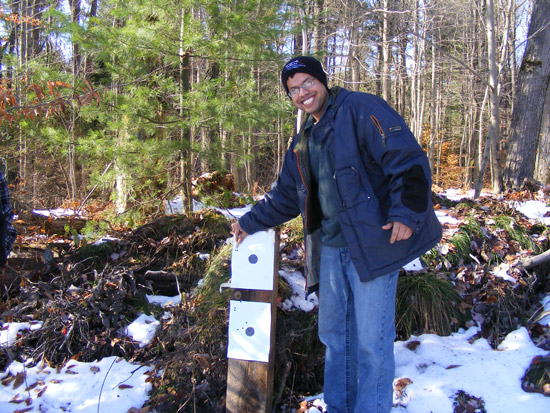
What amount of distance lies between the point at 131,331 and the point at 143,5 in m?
3.59

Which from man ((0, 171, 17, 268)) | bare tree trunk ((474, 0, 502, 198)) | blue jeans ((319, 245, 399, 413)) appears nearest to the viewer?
blue jeans ((319, 245, 399, 413))

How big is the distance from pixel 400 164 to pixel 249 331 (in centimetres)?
138

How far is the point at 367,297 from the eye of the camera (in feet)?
7.30

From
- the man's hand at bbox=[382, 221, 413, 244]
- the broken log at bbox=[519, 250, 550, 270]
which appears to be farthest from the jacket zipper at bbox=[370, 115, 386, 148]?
the broken log at bbox=[519, 250, 550, 270]

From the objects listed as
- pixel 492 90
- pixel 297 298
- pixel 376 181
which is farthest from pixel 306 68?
pixel 492 90

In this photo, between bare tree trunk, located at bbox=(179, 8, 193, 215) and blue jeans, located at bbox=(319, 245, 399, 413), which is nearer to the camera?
blue jeans, located at bbox=(319, 245, 399, 413)

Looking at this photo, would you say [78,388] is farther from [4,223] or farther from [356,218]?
[356,218]

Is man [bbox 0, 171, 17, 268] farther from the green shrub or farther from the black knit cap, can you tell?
the green shrub

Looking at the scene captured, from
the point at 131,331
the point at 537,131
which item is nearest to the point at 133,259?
the point at 131,331

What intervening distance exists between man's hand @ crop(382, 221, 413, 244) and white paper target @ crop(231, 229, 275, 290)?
0.85 m

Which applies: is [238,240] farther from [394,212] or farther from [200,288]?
[200,288]

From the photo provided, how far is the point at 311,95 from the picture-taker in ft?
7.89

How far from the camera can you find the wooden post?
8.46ft

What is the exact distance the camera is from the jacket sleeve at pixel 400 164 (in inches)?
80.0
